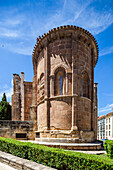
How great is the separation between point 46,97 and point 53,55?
4212 millimetres

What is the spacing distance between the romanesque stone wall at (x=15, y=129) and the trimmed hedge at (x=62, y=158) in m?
8.52

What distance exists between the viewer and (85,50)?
14.7m

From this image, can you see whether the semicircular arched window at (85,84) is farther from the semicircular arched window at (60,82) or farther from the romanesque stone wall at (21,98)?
the romanesque stone wall at (21,98)

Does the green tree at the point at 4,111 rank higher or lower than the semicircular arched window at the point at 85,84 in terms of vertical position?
lower

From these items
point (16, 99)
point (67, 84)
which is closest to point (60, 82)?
point (67, 84)

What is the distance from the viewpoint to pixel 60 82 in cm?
1388

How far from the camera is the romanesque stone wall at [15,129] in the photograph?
590 inches

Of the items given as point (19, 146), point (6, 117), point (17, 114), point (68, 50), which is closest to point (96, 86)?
point (68, 50)

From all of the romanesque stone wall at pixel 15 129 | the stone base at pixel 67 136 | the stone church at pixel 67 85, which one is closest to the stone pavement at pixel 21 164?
the stone base at pixel 67 136

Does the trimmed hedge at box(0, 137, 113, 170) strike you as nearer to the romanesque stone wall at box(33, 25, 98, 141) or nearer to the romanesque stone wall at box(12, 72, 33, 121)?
the romanesque stone wall at box(33, 25, 98, 141)

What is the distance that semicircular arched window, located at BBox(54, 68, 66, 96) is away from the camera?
13649 millimetres

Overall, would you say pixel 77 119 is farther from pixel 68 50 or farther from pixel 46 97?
pixel 68 50

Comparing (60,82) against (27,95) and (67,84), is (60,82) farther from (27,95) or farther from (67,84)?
(27,95)

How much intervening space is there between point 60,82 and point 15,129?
7.08 metres
